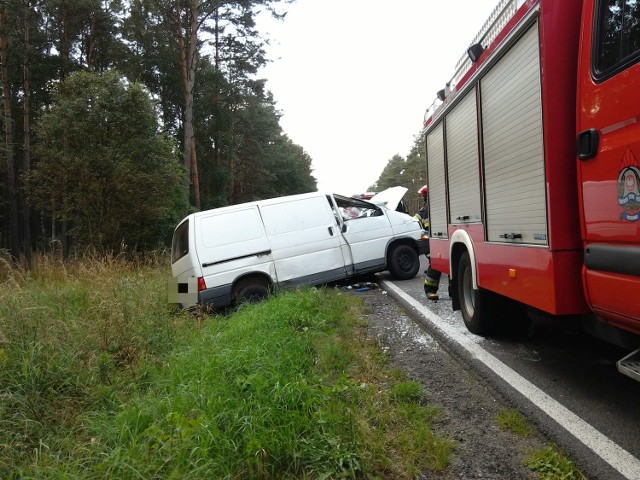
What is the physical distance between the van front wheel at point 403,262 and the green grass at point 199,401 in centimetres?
374

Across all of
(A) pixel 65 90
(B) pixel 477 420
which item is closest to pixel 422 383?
(B) pixel 477 420

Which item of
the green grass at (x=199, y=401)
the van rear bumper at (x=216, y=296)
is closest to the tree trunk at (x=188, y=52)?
the van rear bumper at (x=216, y=296)

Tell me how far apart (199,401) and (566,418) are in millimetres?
2308

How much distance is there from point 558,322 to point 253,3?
18.9 meters

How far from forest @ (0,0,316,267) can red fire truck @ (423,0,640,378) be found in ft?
24.3

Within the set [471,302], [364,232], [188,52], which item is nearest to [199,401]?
[471,302]

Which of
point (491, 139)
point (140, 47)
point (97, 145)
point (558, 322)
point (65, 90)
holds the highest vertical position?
point (140, 47)

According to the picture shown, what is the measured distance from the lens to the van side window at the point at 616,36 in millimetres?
2213

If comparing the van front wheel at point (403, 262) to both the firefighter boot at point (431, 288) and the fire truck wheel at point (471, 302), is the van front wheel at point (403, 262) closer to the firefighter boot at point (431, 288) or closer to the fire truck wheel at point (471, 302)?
the firefighter boot at point (431, 288)

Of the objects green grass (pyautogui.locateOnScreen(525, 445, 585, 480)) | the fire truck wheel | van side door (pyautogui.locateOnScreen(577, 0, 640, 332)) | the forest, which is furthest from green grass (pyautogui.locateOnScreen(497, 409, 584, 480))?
the forest

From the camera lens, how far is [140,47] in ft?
69.9

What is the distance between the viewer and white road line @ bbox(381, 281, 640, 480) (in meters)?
2.27

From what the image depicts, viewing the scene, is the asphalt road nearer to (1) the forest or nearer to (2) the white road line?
(2) the white road line

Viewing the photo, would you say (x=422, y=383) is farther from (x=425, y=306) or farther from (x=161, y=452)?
(x=425, y=306)
